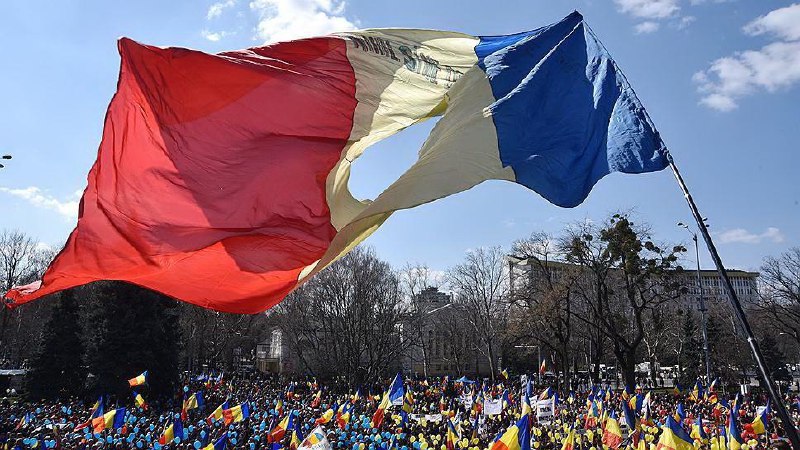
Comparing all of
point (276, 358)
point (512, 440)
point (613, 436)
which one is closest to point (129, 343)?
point (613, 436)

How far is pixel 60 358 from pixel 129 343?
611 cm

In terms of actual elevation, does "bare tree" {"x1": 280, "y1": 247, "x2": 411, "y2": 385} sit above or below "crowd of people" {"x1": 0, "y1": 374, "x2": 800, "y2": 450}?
above

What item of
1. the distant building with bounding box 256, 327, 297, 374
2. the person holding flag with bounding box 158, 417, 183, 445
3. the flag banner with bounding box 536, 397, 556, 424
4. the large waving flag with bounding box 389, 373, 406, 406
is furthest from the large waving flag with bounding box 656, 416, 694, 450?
the distant building with bounding box 256, 327, 297, 374

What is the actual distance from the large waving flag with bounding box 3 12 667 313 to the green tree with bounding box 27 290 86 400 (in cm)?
3553

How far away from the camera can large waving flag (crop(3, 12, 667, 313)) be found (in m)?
5.38

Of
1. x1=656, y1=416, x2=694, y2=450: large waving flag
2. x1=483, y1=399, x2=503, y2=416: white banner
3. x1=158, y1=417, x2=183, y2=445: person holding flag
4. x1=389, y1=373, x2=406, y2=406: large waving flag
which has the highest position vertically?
x1=389, y1=373, x2=406, y2=406: large waving flag

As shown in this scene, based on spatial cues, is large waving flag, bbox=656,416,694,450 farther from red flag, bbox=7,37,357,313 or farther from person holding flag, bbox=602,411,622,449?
red flag, bbox=7,37,357,313

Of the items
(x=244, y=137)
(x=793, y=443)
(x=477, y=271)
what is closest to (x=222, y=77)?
(x=244, y=137)

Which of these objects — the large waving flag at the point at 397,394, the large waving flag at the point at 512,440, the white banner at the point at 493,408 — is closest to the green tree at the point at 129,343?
the large waving flag at the point at 397,394

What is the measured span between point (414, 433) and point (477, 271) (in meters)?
35.4

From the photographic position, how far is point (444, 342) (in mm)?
70000

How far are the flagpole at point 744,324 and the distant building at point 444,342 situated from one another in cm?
4972

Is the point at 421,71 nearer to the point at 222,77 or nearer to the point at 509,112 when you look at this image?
the point at 509,112

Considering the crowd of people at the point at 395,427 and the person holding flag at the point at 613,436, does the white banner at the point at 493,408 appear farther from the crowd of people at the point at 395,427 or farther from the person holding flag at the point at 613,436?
the person holding flag at the point at 613,436
